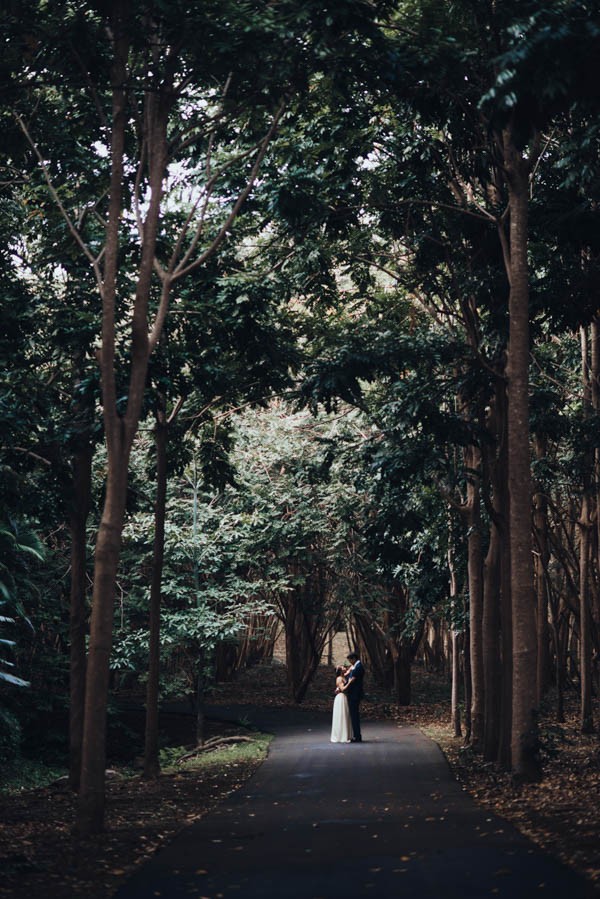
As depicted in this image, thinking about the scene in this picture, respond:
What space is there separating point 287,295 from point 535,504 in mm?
11877

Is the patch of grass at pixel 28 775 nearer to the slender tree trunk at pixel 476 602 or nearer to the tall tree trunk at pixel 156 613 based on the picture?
the tall tree trunk at pixel 156 613

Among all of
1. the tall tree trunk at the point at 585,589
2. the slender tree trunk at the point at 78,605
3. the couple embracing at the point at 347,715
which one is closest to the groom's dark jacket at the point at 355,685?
the couple embracing at the point at 347,715

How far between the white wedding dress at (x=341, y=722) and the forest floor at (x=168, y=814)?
1.64m

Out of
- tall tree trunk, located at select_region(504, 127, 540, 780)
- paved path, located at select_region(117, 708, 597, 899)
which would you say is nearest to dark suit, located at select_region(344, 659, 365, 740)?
paved path, located at select_region(117, 708, 597, 899)

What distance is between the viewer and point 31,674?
2331 cm

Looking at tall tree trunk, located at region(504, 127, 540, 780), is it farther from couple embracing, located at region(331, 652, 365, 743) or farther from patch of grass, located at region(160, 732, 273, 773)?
couple embracing, located at region(331, 652, 365, 743)

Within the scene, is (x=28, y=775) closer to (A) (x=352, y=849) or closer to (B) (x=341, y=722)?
(B) (x=341, y=722)

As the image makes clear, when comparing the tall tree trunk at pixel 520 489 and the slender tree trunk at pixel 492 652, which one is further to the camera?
the slender tree trunk at pixel 492 652

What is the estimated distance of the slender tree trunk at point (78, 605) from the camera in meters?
15.9

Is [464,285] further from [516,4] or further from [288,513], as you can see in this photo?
[288,513]

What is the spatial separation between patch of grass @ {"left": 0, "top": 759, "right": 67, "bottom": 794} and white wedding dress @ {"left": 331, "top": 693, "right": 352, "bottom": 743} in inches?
228

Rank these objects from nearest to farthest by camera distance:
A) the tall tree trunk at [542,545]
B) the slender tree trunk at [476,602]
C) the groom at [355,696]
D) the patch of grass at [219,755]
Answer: the slender tree trunk at [476,602]
the patch of grass at [219,755]
the tall tree trunk at [542,545]
the groom at [355,696]

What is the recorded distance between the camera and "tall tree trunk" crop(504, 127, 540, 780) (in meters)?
13.3

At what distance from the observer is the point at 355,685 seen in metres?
23.3
